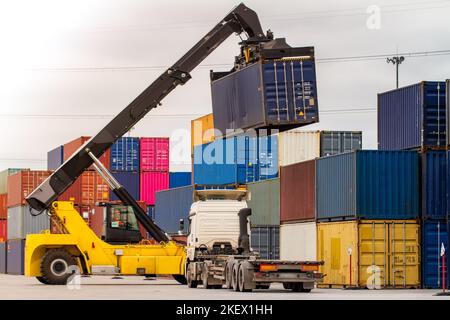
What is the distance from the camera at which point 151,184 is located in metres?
76.6

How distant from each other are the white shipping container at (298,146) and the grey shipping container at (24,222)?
58.5 ft

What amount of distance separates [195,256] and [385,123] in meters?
9.18

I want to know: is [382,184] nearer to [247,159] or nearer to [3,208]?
[247,159]

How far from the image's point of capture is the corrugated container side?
49.1 metres

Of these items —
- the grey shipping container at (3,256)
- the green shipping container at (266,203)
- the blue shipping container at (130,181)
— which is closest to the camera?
the green shipping container at (266,203)

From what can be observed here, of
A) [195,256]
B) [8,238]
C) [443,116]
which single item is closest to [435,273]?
[443,116]

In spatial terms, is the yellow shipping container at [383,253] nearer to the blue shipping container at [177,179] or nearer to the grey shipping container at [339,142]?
the grey shipping container at [339,142]

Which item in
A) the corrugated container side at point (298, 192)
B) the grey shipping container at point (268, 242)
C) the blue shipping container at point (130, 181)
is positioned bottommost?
the grey shipping container at point (268, 242)

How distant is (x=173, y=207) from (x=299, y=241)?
53.8 feet

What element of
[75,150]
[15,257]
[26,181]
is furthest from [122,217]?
[15,257]

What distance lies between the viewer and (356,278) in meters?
44.4

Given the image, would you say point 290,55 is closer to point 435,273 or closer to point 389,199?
point 389,199

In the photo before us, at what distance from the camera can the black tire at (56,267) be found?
4753 centimetres

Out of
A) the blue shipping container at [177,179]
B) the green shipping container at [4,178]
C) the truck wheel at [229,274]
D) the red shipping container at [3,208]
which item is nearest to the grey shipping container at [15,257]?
the red shipping container at [3,208]
